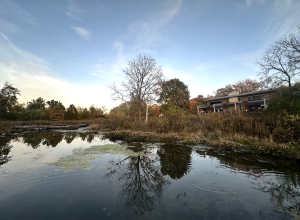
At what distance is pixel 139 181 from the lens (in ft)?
13.5

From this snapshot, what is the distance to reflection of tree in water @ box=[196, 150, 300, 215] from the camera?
3057mm

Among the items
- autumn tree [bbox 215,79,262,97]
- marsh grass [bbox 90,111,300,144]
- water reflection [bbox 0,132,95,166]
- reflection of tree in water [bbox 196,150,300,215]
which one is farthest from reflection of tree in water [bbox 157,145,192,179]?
autumn tree [bbox 215,79,262,97]

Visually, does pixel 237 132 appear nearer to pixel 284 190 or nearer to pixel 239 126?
pixel 239 126

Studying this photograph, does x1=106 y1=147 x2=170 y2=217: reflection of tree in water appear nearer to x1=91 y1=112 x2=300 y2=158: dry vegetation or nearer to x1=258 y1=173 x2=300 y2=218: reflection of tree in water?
x1=258 y1=173 x2=300 y2=218: reflection of tree in water

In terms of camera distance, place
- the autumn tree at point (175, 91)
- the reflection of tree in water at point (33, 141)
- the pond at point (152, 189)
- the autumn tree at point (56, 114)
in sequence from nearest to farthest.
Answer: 1. the pond at point (152, 189)
2. the reflection of tree in water at point (33, 141)
3. the autumn tree at point (175, 91)
4. the autumn tree at point (56, 114)

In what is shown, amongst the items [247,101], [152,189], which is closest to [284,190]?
[152,189]

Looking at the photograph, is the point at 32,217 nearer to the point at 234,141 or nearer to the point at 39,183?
the point at 39,183

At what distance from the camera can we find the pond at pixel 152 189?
8.91 feet

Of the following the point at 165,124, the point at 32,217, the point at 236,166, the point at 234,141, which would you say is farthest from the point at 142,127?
the point at 32,217

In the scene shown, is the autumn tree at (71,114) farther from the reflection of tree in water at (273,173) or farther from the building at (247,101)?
the reflection of tree in water at (273,173)

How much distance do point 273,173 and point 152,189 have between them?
368cm

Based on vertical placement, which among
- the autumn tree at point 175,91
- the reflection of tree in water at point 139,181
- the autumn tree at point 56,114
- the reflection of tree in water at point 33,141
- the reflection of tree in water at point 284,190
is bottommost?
the reflection of tree in water at point 139,181

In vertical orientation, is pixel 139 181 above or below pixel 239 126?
below

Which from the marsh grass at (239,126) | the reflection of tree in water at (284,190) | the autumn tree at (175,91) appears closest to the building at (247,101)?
the autumn tree at (175,91)
